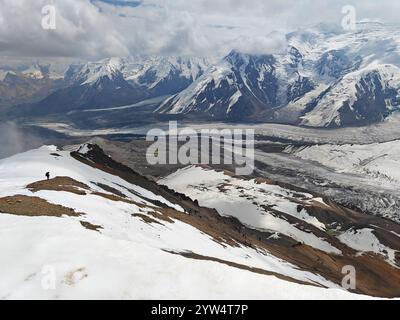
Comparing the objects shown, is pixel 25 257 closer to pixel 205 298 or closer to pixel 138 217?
pixel 205 298

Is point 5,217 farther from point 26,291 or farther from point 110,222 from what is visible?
point 26,291

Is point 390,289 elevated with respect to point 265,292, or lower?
lower

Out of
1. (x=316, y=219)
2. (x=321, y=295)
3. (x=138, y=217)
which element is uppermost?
(x=321, y=295)

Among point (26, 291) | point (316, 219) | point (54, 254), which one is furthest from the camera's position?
point (316, 219)

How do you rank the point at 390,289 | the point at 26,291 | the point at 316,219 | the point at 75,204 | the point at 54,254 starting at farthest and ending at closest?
the point at 316,219 < the point at 390,289 < the point at 75,204 < the point at 54,254 < the point at 26,291
